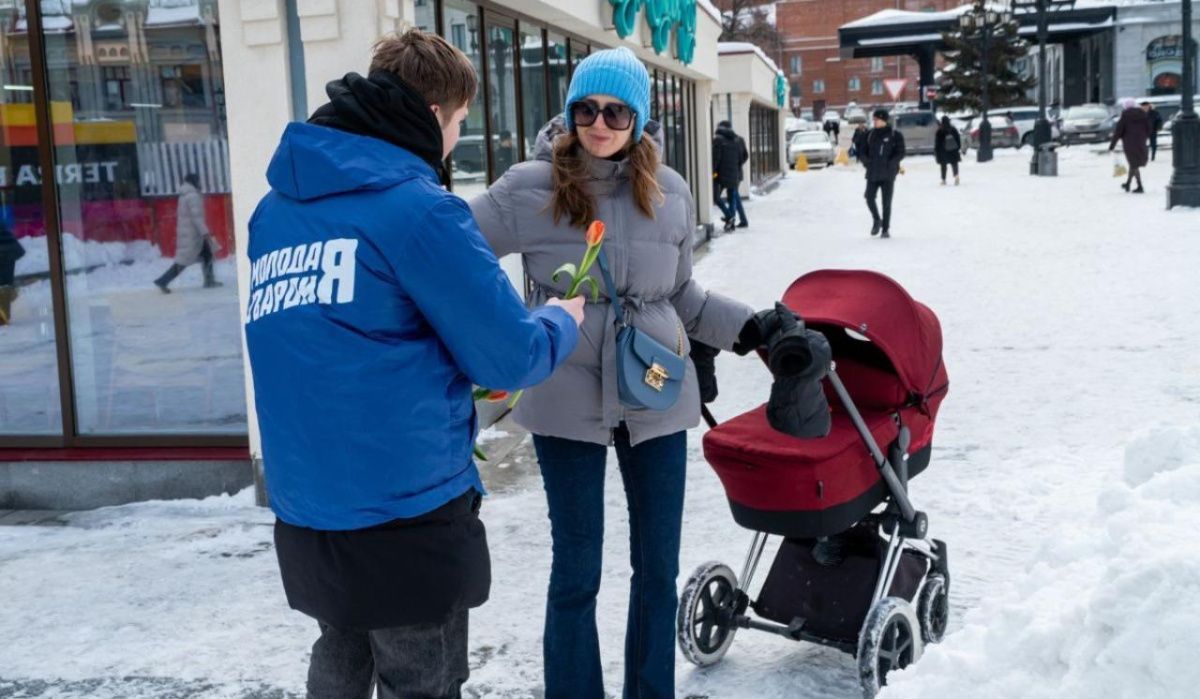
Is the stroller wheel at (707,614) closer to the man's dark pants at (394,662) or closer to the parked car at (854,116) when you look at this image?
the man's dark pants at (394,662)

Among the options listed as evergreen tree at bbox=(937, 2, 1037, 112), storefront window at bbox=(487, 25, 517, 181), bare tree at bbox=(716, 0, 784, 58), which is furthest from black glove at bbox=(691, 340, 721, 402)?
evergreen tree at bbox=(937, 2, 1037, 112)

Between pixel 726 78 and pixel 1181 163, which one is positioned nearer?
pixel 1181 163

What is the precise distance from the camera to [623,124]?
3391 mm

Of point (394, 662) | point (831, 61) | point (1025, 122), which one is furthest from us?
point (831, 61)

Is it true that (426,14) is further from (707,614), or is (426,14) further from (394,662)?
(394,662)

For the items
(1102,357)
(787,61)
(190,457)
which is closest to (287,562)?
(190,457)

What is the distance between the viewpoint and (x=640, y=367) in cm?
340

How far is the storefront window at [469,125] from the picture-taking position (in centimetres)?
825

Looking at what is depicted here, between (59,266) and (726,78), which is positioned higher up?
(726,78)

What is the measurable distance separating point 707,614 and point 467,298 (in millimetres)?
2063

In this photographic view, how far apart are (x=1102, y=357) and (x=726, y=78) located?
19.9 m

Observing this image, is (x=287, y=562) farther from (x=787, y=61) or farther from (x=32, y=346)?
(x=787, y=61)

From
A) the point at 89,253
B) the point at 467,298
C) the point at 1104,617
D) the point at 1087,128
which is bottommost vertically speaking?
the point at 1104,617

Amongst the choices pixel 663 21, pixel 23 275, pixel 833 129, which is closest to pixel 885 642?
pixel 23 275
